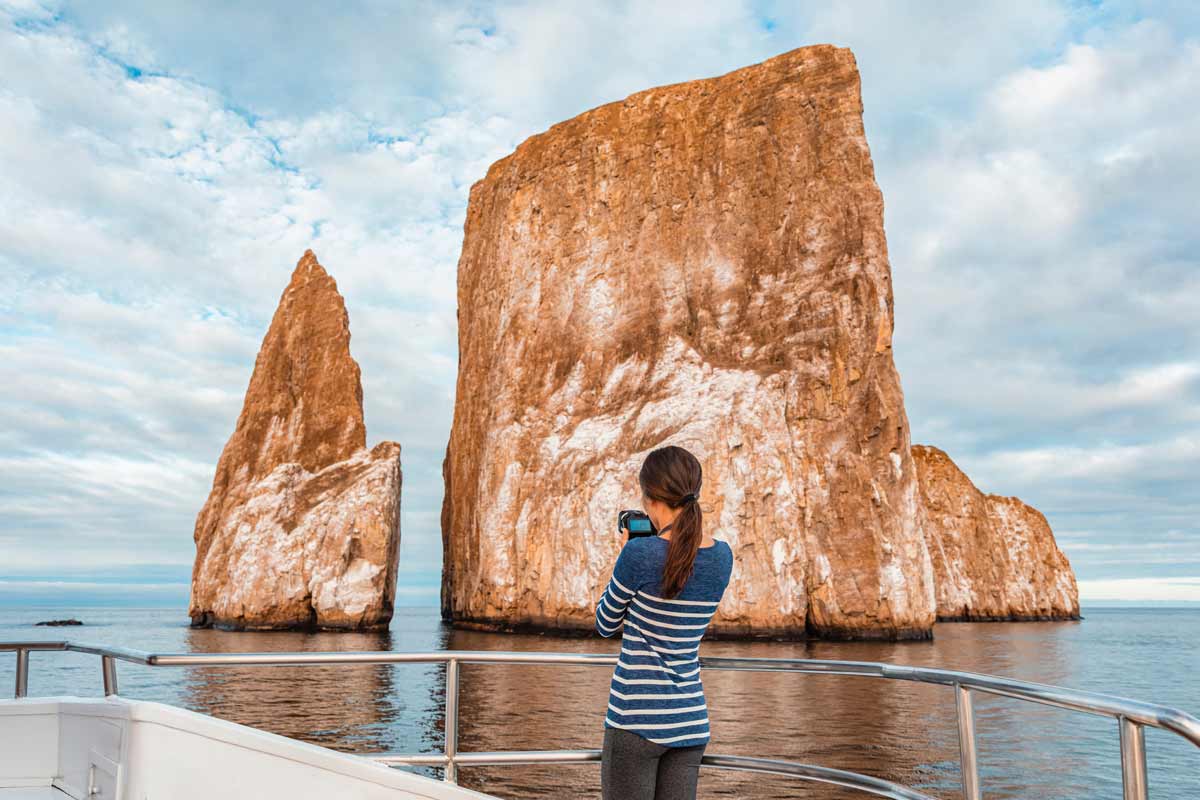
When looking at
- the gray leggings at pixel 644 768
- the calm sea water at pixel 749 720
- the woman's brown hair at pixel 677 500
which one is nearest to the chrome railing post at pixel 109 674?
the gray leggings at pixel 644 768

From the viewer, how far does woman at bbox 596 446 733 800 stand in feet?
8.48

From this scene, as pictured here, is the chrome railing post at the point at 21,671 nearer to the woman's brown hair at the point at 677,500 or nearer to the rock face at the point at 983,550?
the woman's brown hair at the point at 677,500

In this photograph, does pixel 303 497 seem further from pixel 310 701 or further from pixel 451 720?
pixel 451 720

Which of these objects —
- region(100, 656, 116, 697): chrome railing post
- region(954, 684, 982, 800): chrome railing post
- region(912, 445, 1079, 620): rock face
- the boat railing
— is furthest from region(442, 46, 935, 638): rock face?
region(912, 445, 1079, 620): rock face

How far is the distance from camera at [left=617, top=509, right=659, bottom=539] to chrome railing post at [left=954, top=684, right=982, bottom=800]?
990mm

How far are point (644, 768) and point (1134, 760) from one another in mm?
1278

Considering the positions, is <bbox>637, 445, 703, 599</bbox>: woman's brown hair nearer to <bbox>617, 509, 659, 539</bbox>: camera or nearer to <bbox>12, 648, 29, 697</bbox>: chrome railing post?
<bbox>617, 509, 659, 539</bbox>: camera

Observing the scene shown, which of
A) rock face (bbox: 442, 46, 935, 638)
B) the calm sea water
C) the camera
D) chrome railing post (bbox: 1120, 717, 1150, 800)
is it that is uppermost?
rock face (bbox: 442, 46, 935, 638)

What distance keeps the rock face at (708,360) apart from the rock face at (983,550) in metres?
37.4

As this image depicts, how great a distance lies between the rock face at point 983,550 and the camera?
244ft

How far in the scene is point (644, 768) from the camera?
262cm

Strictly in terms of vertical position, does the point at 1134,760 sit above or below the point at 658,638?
below

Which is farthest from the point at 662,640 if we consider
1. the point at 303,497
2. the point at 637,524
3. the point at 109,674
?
the point at 303,497

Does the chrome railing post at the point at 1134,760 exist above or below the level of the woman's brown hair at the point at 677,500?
below
